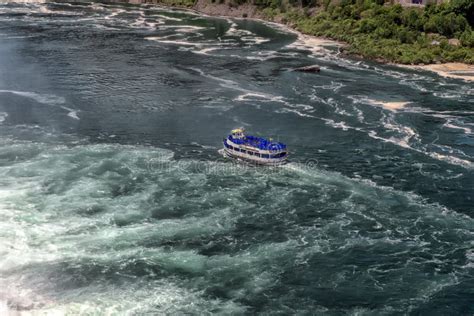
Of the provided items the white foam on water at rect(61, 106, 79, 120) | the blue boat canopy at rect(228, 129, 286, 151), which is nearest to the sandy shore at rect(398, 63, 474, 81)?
the blue boat canopy at rect(228, 129, 286, 151)

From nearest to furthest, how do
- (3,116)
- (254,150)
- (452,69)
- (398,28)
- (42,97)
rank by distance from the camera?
1. (254,150)
2. (3,116)
3. (42,97)
4. (452,69)
5. (398,28)

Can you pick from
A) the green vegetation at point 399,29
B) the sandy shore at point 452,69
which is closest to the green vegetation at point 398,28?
the green vegetation at point 399,29

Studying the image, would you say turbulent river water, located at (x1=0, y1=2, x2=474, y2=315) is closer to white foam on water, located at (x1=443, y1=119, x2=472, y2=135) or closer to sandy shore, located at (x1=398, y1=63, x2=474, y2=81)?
white foam on water, located at (x1=443, y1=119, x2=472, y2=135)

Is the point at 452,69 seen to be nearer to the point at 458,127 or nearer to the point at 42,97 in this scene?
the point at 458,127

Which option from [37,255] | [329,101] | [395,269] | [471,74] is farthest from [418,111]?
[37,255]

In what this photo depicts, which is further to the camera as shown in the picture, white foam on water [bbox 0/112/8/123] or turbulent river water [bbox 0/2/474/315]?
white foam on water [bbox 0/112/8/123]

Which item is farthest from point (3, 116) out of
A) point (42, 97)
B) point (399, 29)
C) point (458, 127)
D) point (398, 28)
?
point (398, 28)

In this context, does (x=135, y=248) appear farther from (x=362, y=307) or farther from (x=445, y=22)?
(x=445, y=22)
